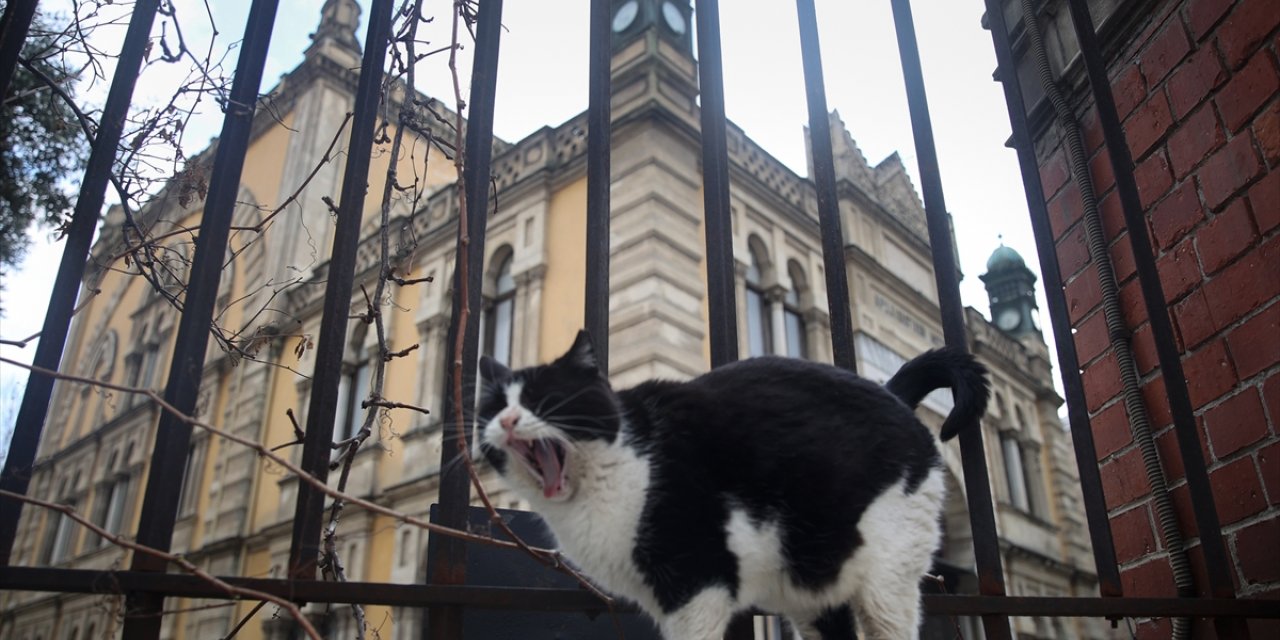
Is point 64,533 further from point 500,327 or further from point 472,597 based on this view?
point 472,597

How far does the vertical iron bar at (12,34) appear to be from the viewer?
4.06ft

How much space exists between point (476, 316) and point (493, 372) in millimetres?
111

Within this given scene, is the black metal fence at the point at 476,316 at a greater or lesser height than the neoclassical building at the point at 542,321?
lesser

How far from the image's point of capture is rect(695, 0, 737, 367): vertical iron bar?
1.59 metres

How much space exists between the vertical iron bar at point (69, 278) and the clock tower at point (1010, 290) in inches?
728

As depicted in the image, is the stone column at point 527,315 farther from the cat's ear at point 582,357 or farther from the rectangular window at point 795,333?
the cat's ear at point 582,357

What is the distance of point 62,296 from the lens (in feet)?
3.92

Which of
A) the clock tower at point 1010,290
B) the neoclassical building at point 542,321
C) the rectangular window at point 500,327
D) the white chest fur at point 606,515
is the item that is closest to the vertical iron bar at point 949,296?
the white chest fur at point 606,515

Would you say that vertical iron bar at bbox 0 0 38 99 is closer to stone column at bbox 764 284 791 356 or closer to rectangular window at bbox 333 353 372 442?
stone column at bbox 764 284 791 356

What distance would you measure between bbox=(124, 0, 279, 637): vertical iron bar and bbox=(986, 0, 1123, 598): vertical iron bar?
151 centimetres

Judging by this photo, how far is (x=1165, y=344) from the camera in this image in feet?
5.61

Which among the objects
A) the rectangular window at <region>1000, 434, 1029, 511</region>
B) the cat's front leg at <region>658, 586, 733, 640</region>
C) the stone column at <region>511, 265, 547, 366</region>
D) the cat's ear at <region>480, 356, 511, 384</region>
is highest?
the stone column at <region>511, 265, 547, 366</region>

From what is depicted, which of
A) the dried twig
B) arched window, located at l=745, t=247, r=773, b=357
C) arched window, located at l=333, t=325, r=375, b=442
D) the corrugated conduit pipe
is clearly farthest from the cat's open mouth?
arched window, located at l=333, t=325, r=375, b=442

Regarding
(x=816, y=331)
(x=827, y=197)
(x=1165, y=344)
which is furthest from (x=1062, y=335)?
(x=816, y=331)
